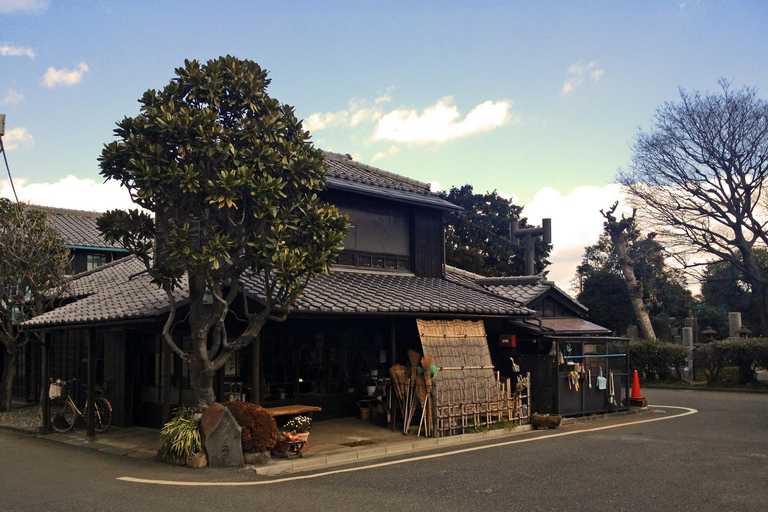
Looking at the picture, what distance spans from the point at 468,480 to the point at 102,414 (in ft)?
30.9

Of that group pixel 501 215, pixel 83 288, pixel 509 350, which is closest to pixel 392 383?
pixel 509 350

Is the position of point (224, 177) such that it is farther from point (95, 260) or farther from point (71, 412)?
point (95, 260)

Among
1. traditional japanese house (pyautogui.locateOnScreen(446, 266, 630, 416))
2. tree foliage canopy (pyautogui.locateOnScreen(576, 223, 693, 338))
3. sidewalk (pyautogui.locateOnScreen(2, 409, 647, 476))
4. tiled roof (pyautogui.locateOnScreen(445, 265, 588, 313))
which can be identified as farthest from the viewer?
tree foliage canopy (pyautogui.locateOnScreen(576, 223, 693, 338))

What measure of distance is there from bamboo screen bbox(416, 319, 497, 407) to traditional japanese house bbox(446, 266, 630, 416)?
178 cm

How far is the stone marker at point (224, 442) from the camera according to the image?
1076 cm

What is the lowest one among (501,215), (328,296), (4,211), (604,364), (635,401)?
(635,401)

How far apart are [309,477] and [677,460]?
6.16 metres

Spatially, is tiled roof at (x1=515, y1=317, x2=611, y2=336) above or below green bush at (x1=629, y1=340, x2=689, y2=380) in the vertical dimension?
above

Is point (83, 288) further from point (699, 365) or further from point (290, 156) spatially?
point (699, 365)

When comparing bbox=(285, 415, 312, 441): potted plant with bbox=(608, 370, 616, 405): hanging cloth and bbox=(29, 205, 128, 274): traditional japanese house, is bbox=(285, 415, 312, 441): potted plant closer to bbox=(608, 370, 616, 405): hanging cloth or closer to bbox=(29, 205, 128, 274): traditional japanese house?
bbox=(608, 370, 616, 405): hanging cloth

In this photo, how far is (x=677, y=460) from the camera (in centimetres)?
1096

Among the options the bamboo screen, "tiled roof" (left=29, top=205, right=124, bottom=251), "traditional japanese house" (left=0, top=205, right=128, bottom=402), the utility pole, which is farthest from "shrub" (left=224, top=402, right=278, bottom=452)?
"tiled roof" (left=29, top=205, right=124, bottom=251)

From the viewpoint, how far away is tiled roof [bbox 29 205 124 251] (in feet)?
84.2

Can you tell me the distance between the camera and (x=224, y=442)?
10.8 metres
